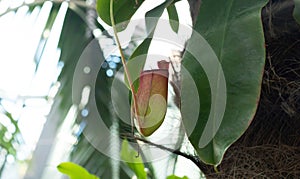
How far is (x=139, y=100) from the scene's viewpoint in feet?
1.69

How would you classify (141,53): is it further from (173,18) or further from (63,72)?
(63,72)

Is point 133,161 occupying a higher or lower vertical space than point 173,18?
lower

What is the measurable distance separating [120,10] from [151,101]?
0.14 metres

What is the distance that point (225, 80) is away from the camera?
46 cm

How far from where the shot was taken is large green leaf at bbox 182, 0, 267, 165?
0.44 meters

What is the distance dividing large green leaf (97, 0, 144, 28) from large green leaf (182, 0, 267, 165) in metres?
0.14

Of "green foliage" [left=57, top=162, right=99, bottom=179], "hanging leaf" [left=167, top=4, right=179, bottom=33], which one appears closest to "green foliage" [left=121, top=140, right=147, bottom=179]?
"green foliage" [left=57, top=162, right=99, bottom=179]

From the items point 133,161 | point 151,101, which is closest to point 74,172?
point 133,161

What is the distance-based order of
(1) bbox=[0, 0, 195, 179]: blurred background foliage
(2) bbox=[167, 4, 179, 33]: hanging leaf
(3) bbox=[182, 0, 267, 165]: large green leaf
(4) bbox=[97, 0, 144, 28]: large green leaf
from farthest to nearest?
(1) bbox=[0, 0, 195, 179]: blurred background foliage → (2) bbox=[167, 4, 179, 33]: hanging leaf → (4) bbox=[97, 0, 144, 28]: large green leaf → (3) bbox=[182, 0, 267, 165]: large green leaf

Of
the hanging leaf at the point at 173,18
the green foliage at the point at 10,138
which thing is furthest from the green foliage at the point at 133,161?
the green foliage at the point at 10,138

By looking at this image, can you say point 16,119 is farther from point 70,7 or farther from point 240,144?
point 240,144

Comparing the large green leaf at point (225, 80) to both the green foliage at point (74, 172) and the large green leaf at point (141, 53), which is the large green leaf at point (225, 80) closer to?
the large green leaf at point (141, 53)

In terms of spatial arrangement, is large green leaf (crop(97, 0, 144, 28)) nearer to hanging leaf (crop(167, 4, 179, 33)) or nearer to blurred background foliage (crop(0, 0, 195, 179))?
hanging leaf (crop(167, 4, 179, 33))

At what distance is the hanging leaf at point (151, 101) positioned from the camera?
51cm
